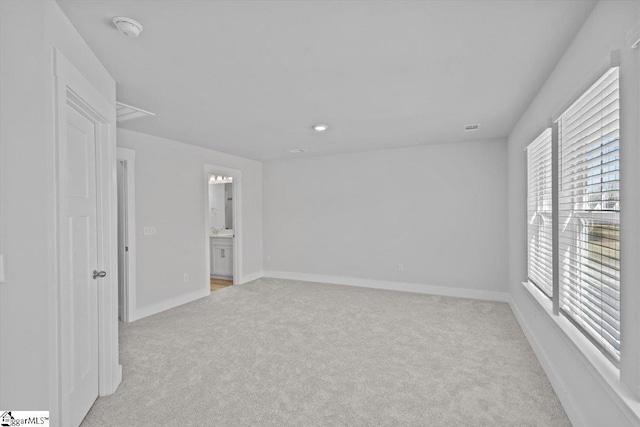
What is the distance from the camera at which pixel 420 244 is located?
16.6ft

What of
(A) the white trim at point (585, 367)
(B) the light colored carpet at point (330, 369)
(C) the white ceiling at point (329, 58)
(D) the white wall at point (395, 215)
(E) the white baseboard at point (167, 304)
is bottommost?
(B) the light colored carpet at point (330, 369)

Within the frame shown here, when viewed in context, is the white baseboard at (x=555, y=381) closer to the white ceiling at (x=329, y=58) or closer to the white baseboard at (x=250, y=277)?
the white ceiling at (x=329, y=58)

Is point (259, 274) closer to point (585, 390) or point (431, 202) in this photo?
point (431, 202)

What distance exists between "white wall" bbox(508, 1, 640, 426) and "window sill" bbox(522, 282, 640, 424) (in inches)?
0.5

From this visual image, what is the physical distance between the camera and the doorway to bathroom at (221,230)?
5.20m

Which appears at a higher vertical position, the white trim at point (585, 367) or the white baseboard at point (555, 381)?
the white trim at point (585, 367)

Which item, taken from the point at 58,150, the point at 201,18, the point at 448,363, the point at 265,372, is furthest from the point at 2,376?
the point at 448,363

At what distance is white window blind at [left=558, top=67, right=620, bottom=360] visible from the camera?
4.97 ft

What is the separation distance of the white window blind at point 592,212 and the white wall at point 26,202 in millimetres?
2658

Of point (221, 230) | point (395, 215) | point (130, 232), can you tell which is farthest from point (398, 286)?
point (221, 230)

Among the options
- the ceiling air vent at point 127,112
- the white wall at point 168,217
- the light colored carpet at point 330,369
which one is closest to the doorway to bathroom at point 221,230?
the white wall at point 168,217

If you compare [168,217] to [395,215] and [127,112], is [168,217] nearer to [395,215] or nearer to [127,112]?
[127,112]

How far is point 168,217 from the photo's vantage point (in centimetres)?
436

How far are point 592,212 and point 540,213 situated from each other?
1.24 meters
